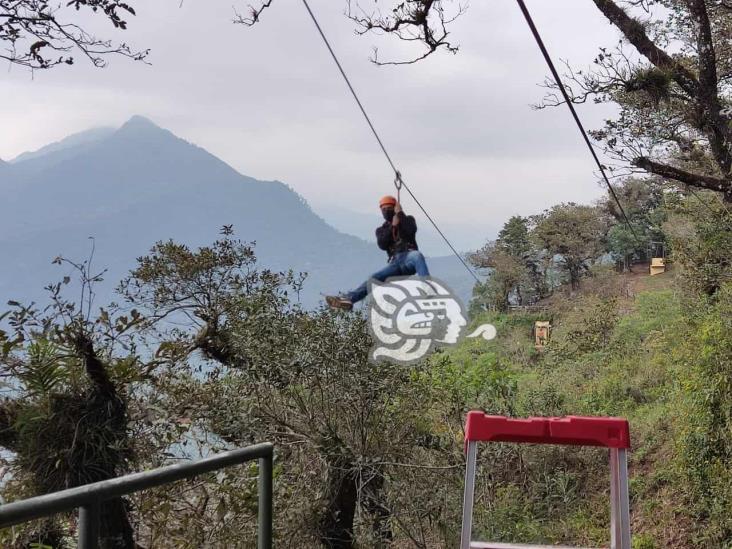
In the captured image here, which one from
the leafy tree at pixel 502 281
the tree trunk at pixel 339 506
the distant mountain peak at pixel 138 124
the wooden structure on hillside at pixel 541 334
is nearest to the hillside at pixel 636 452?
the tree trunk at pixel 339 506

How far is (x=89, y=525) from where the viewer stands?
4.98 feet

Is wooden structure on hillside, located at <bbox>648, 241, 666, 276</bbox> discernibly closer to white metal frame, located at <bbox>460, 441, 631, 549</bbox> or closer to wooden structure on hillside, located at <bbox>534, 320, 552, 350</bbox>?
wooden structure on hillside, located at <bbox>534, 320, 552, 350</bbox>

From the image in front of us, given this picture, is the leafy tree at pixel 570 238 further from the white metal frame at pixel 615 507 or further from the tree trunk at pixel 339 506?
the white metal frame at pixel 615 507

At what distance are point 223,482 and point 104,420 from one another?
5.01 feet

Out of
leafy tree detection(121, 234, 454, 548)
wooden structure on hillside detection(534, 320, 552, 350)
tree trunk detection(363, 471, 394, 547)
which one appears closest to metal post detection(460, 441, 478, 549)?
leafy tree detection(121, 234, 454, 548)

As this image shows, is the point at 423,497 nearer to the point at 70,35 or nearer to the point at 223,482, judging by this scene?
the point at 223,482

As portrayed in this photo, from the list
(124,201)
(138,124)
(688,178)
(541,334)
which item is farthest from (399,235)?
(138,124)

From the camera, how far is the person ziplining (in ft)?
14.0

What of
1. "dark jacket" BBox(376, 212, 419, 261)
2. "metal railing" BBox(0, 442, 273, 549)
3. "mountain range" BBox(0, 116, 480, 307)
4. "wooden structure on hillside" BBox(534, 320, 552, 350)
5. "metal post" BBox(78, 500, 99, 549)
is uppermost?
"mountain range" BBox(0, 116, 480, 307)

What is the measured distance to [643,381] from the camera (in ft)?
29.7

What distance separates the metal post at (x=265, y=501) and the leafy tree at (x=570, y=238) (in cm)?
1762

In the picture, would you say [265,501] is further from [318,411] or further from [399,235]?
[318,411]

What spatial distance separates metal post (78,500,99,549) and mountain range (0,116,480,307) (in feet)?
153

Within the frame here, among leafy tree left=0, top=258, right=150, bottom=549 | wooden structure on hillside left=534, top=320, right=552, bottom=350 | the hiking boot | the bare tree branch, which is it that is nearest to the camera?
the hiking boot
